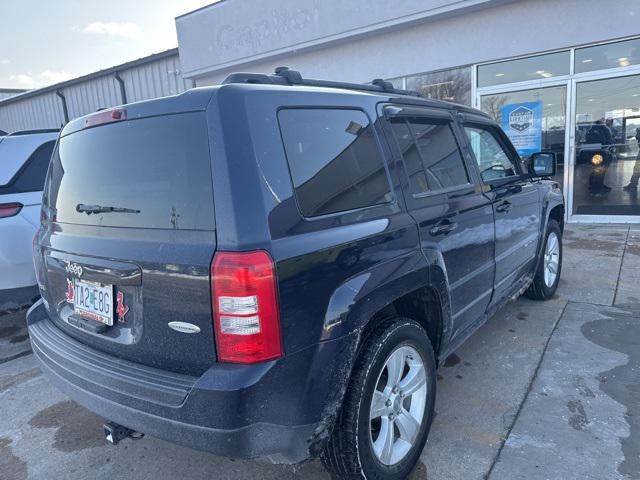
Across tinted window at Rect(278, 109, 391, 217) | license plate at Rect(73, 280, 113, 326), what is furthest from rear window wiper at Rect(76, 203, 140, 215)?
tinted window at Rect(278, 109, 391, 217)

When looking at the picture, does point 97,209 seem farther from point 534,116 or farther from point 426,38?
point 534,116

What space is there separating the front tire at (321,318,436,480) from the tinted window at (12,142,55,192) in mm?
3385

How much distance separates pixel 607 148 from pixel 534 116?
1.32 m

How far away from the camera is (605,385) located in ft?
10.0

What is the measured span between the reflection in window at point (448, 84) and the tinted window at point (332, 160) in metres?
7.14

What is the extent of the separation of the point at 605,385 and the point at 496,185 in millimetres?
1502

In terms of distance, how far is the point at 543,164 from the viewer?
4.08m

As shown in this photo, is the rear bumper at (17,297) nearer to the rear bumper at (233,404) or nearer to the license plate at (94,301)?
the license plate at (94,301)

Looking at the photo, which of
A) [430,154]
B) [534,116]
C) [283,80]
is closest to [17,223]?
[283,80]

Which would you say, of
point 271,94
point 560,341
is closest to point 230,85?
point 271,94

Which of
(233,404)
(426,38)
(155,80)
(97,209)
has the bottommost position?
(233,404)

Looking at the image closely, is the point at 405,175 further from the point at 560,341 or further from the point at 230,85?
the point at 560,341

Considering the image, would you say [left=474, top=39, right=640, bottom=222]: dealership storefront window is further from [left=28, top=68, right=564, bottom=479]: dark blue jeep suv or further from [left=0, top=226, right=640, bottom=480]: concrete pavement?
[left=28, top=68, right=564, bottom=479]: dark blue jeep suv

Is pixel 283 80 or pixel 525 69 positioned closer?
pixel 283 80
